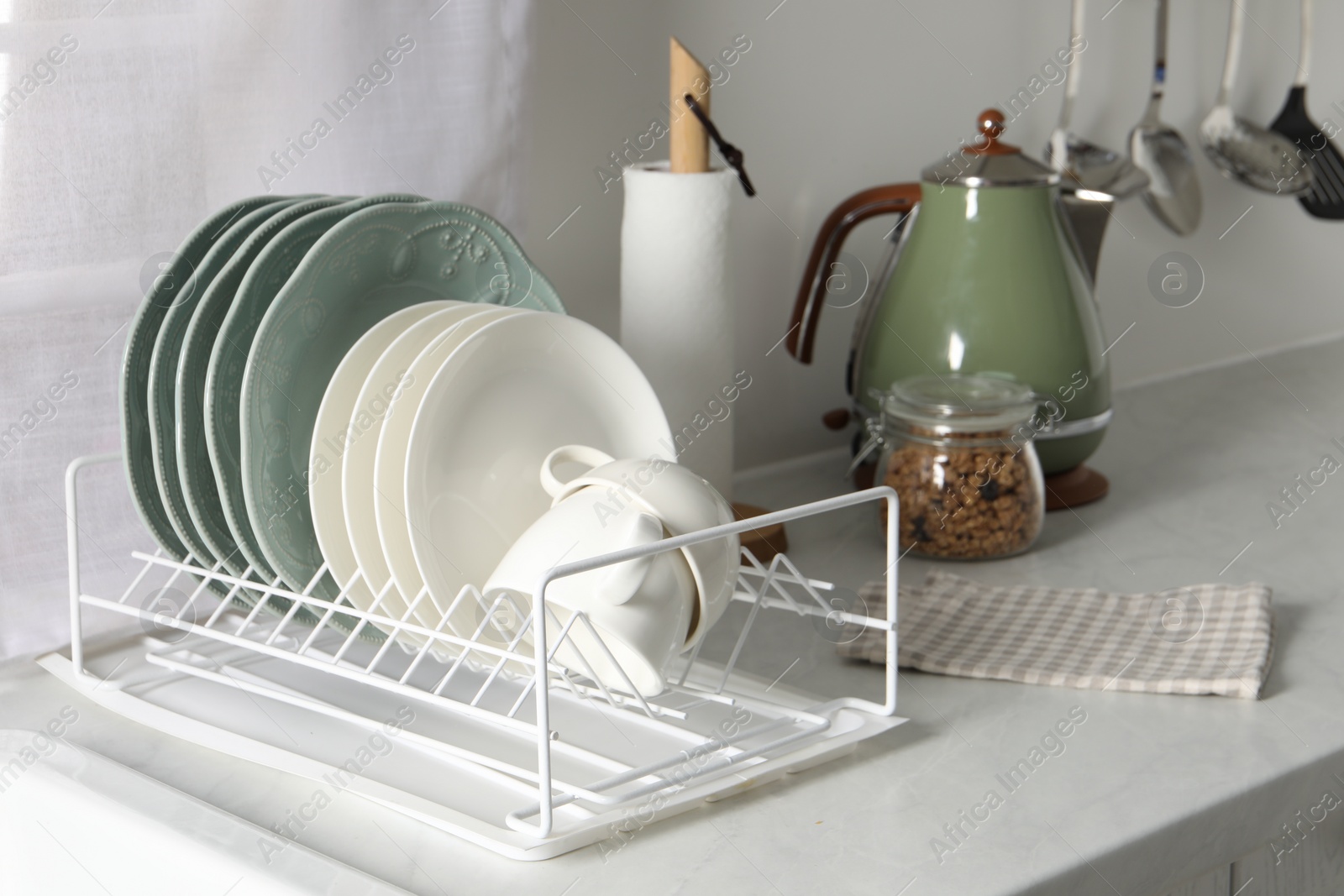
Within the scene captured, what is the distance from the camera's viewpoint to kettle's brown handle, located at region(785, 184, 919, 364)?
1146 millimetres

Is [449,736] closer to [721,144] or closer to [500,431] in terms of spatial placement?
[500,431]

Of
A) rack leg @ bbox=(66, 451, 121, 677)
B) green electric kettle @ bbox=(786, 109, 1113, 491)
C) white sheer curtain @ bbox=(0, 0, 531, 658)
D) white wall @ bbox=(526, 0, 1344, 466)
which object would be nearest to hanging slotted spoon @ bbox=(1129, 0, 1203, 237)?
white wall @ bbox=(526, 0, 1344, 466)

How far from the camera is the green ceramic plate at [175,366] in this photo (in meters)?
0.73

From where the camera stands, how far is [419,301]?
2.68 feet

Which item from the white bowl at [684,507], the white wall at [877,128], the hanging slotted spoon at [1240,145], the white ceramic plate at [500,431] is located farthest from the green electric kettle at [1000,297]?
the hanging slotted spoon at [1240,145]

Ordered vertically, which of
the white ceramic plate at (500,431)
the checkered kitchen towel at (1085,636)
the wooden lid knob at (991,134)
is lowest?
the checkered kitchen towel at (1085,636)

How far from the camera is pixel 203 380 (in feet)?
2.43

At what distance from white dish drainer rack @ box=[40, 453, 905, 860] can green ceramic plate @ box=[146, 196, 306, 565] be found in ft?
0.13

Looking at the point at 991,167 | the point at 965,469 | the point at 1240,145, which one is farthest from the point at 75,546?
the point at 1240,145

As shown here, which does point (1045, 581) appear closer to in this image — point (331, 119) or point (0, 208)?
point (331, 119)

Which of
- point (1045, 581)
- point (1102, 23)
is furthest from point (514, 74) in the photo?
point (1102, 23)

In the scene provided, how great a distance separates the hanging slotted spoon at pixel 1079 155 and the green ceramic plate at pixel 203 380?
91cm

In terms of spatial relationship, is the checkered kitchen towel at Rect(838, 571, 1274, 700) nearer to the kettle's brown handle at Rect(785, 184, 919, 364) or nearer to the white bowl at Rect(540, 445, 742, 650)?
the white bowl at Rect(540, 445, 742, 650)

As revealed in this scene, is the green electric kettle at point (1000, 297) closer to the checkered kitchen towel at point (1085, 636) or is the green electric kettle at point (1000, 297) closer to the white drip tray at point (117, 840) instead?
the checkered kitchen towel at point (1085, 636)
